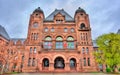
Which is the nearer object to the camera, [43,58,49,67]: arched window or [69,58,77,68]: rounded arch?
[69,58,77,68]: rounded arch

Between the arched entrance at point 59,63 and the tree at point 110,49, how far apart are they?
12.6 m

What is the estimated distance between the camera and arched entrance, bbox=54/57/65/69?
4062 cm

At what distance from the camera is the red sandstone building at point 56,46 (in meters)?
38.5

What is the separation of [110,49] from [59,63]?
17.0 metres

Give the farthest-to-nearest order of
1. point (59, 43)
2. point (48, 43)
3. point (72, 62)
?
1. point (59, 43)
2. point (48, 43)
3. point (72, 62)

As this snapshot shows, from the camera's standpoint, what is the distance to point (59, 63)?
41.2 metres

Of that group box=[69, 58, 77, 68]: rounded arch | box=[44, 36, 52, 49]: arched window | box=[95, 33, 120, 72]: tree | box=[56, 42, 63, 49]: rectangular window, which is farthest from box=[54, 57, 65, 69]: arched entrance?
box=[95, 33, 120, 72]: tree

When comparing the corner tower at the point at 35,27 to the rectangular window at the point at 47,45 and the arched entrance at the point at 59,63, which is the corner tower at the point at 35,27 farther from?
the arched entrance at the point at 59,63

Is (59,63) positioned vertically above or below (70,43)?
below

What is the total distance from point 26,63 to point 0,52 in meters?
8.18

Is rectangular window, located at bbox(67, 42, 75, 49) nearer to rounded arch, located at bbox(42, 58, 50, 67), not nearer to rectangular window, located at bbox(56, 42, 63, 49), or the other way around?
rectangular window, located at bbox(56, 42, 63, 49)

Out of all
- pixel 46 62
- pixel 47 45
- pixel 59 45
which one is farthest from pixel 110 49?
pixel 47 45

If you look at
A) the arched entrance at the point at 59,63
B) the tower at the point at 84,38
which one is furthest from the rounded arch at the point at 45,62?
the tower at the point at 84,38

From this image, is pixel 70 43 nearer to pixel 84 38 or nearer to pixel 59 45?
pixel 59 45
